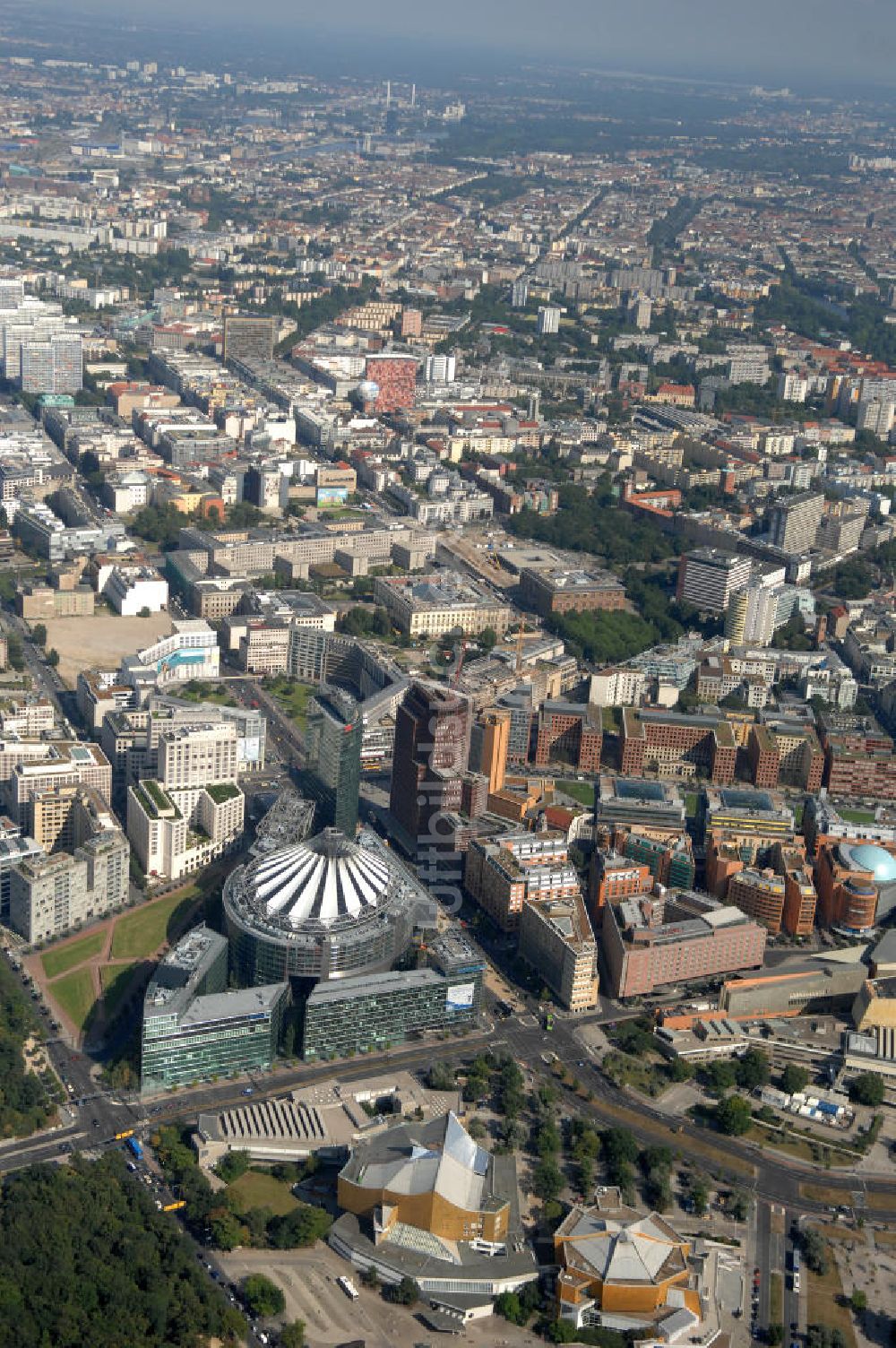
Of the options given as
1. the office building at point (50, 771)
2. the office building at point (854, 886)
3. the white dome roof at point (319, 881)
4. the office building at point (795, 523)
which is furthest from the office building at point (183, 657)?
the office building at point (795, 523)

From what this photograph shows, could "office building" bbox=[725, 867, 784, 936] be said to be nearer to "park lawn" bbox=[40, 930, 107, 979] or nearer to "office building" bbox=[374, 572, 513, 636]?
"park lawn" bbox=[40, 930, 107, 979]

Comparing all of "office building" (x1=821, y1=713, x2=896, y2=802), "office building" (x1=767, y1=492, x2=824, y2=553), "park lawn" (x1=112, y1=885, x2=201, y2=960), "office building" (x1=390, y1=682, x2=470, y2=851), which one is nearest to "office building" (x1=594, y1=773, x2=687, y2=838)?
"office building" (x1=390, y1=682, x2=470, y2=851)

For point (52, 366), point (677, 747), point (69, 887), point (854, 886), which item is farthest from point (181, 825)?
point (52, 366)

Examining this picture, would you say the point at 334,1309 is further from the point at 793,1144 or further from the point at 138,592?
the point at 138,592

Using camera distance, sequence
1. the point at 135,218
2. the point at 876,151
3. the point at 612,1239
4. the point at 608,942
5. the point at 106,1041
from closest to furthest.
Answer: the point at 612,1239
the point at 106,1041
the point at 608,942
the point at 135,218
the point at 876,151

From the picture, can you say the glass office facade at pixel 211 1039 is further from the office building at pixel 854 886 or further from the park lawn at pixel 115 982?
the office building at pixel 854 886

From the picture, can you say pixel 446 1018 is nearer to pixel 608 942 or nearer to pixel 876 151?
pixel 608 942

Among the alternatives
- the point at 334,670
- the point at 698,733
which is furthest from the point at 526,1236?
the point at 334,670
